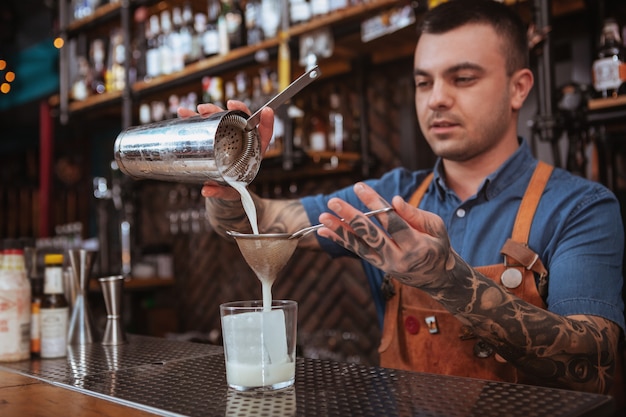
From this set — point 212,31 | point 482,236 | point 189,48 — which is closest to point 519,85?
point 482,236

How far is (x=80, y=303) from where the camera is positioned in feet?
5.76

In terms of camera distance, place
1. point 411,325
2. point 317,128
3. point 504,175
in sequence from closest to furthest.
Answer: point 411,325 → point 504,175 → point 317,128

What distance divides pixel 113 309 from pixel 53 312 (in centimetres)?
17

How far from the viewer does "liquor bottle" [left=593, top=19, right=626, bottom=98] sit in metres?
2.18

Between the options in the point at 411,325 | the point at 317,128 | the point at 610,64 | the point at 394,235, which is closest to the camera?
the point at 394,235

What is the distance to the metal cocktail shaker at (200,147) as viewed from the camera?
1.29 meters

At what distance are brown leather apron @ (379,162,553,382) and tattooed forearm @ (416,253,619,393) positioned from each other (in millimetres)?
166

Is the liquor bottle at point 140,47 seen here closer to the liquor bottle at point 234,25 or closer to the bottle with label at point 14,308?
the liquor bottle at point 234,25

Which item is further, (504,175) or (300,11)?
(300,11)

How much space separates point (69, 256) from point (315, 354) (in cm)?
169

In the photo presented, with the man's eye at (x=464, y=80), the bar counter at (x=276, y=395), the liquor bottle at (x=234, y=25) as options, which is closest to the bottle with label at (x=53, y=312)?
the bar counter at (x=276, y=395)

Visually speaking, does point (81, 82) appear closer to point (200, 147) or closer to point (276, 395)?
point (200, 147)

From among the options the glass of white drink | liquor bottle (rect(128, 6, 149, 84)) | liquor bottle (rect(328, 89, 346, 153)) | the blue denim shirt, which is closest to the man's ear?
the blue denim shirt

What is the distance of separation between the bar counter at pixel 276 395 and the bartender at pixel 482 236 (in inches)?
8.2
